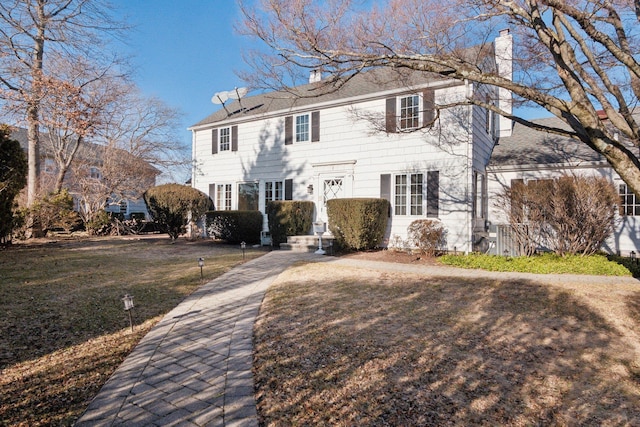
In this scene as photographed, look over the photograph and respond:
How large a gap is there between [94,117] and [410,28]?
11324mm

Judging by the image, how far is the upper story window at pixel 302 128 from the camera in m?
13.9

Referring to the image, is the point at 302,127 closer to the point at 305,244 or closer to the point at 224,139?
the point at 224,139

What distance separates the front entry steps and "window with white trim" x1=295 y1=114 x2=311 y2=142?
427 centimetres

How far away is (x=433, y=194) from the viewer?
1119 cm

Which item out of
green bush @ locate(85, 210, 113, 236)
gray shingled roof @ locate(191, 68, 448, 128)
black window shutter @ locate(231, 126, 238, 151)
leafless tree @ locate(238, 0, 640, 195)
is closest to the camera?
leafless tree @ locate(238, 0, 640, 195)

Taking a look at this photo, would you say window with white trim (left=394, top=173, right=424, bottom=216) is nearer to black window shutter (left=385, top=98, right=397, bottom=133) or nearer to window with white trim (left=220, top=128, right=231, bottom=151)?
black window shutter (left=385, top=98, right=397, bottom=133)

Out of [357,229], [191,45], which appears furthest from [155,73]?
[357,229]

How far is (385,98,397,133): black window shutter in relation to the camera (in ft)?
38.0

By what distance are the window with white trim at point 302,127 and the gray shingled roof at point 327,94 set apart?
479mm

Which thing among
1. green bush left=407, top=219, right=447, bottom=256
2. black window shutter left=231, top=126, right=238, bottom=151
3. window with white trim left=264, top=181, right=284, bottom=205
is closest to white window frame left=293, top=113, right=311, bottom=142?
window with white trim left=264, top=181, right=284, bottom=205

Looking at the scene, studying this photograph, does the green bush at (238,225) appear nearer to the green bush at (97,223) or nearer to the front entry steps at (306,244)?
the front entry steps at (306,244)

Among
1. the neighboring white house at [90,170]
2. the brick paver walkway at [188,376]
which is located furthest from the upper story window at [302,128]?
the neighboring white house at [90,170]

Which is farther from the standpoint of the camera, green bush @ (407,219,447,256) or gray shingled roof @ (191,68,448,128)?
green bush @ (407,219,447,256)

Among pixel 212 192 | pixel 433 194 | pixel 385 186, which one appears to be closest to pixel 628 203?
pixel 433 194
